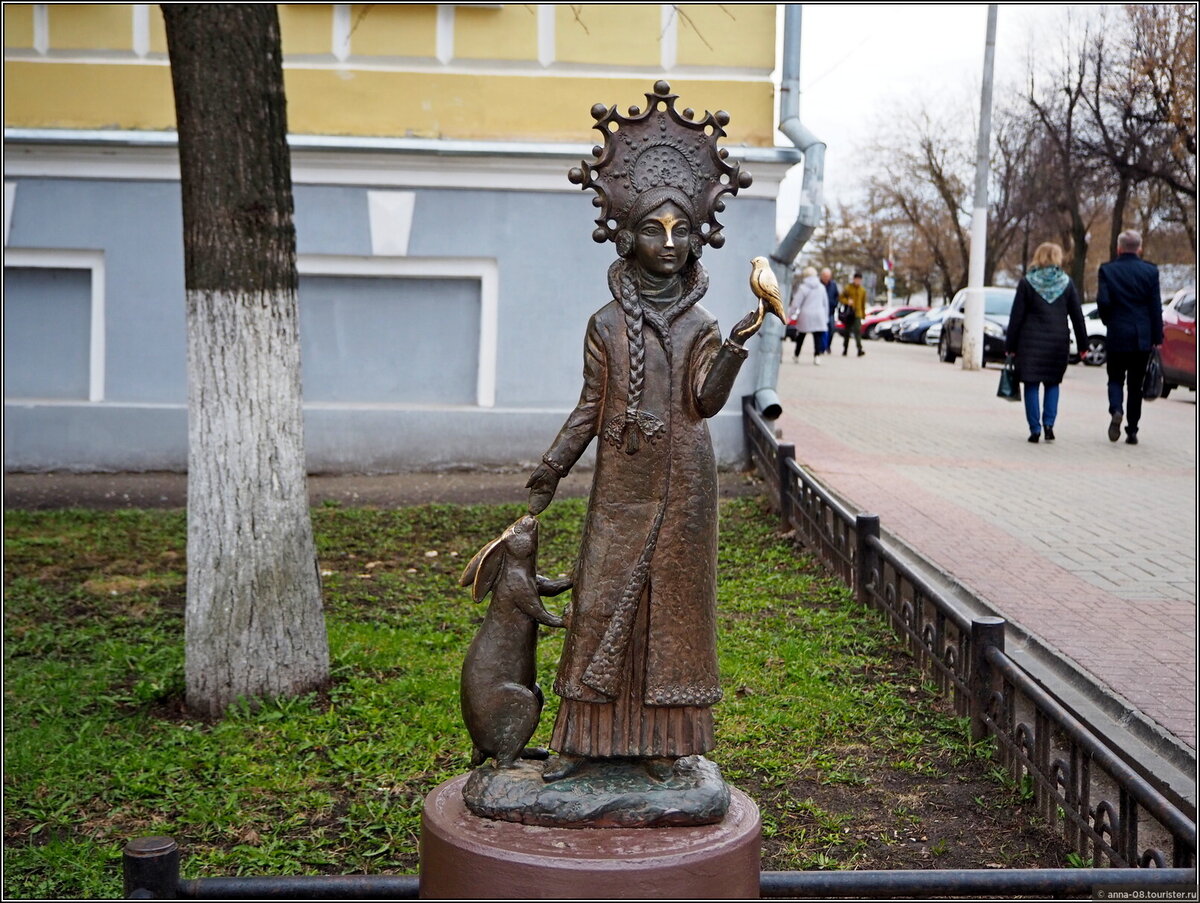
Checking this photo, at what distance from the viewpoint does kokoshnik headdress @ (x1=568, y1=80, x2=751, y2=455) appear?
3.29 metres

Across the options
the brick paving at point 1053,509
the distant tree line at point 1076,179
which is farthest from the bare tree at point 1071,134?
the brick paving at point 1053,509

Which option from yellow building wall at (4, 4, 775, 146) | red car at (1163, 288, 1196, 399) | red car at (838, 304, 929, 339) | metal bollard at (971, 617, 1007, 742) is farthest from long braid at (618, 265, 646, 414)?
red car at (838, 304, 929, 339)

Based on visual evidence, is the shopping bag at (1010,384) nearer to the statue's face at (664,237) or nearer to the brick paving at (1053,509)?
the brick paving at (1053,509)

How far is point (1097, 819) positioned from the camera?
4027mm

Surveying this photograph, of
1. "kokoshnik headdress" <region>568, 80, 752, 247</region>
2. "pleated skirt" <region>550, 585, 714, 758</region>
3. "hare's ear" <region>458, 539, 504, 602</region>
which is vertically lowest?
"pleated skirt" <region>550, 585, 714, 758</region>

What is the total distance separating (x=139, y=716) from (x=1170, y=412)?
1474 centimetres

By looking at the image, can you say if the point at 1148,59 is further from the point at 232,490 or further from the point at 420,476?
the point at 232,490

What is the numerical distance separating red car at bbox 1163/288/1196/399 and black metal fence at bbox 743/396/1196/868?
12784 millimetres

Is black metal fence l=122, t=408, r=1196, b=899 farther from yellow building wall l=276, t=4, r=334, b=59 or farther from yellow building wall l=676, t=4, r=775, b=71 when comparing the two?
yellow building wall l=276, t=4, r=334, b=59

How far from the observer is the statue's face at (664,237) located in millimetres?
3283

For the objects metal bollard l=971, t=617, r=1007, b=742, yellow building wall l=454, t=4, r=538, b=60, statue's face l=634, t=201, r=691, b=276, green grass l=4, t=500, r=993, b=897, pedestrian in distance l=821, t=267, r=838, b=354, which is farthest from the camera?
pedestrian in distance l=821, t=267, r=838, b=354

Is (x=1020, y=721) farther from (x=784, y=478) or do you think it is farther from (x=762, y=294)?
(x=784, y=478)

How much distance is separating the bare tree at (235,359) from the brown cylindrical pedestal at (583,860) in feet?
8.92

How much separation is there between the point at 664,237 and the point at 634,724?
4.04ft
